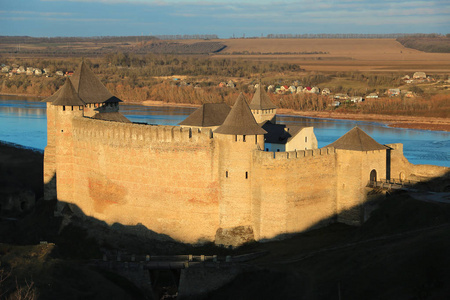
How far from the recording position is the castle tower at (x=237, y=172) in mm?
20953

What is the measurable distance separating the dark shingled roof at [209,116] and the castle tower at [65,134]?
4090 mm

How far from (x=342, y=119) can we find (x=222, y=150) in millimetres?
36525

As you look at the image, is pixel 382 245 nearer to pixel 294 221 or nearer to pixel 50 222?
pixel 294 221

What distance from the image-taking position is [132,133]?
76.1ft

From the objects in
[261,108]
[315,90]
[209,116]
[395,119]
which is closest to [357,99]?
[395,119]

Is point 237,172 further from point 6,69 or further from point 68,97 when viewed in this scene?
point 6,69

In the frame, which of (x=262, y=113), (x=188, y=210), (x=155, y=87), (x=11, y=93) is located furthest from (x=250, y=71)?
(x=188, y=210)

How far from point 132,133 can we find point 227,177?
3886 mm

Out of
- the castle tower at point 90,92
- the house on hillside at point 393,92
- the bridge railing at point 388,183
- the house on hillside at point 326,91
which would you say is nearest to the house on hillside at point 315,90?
the house on hillside at point 326,91

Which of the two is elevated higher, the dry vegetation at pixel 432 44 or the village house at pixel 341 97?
the dry vegetation at pixel 432 44

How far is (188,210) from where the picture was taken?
867 inches

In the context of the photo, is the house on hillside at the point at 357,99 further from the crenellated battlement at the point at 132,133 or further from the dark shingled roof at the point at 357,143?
the dark shingled roof at the point at 357,143

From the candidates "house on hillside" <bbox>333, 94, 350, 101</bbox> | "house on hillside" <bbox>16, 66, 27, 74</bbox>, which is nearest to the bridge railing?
"house on hillside" <bbox>333, 94, 350, 101</bbox>

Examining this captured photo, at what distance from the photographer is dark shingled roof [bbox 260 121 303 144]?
26.6 meters
